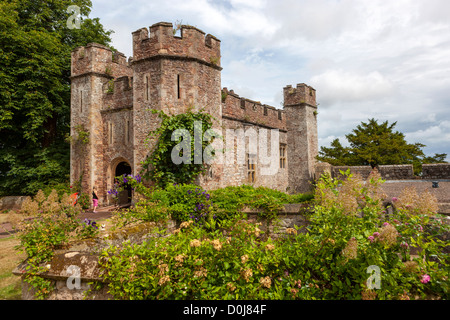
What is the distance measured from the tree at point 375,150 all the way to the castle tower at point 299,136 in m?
4.67

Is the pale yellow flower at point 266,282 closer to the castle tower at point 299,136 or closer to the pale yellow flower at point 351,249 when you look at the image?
the pale yellow flower at point 351,249

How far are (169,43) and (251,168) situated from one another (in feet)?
23.0

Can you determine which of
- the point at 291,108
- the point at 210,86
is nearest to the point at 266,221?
the point at 210,86

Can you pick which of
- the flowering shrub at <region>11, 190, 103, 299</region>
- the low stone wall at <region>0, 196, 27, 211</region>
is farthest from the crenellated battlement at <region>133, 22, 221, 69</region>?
the low stone wall at <region>0, 196, 27, 211</region>

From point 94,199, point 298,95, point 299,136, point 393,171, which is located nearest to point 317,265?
point 393,171

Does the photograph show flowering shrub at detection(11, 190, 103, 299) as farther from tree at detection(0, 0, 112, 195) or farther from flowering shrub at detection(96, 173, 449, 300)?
tree at detection(0, 0, 112, 195)

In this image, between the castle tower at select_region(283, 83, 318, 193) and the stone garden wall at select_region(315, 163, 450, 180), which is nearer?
the stone garden wall at select_region(315, 163, 450, 180)

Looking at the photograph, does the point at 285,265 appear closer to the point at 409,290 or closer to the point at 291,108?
the point at 409,290

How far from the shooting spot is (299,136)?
56.4ft

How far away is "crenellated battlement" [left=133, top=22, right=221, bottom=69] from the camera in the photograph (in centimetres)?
1032

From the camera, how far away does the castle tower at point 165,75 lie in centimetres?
1033

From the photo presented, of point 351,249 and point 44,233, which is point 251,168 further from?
point 351,249

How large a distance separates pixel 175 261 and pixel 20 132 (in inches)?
649

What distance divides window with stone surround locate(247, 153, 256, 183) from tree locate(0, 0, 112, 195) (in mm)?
9542
